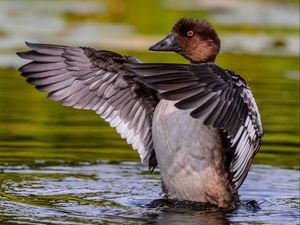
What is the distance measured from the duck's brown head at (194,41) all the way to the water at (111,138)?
4.28 feet

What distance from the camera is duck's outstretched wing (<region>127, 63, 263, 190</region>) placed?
25.1ft

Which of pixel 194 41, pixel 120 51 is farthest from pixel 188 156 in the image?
pixel 120 51

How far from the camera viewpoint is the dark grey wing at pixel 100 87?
31.5 ft

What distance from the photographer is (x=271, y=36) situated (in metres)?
20.5

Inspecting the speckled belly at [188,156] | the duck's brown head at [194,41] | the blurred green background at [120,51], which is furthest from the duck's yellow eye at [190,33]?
the blurred green background at [120,51]

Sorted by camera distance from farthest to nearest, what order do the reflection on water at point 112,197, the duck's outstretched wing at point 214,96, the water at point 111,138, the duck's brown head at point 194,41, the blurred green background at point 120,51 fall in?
1. the blurred green background at point 120,51
2. the duck's brown head at point 194,41
3. the water at point 111,138
4. the reflection on water at point 112,197
5. the duck's outstretched wing at point 214,96

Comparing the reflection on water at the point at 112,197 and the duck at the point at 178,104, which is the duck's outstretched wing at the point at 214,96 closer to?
the duck at the point at 178,104

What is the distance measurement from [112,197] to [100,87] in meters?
1.17

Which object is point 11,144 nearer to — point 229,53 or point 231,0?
point 229,53

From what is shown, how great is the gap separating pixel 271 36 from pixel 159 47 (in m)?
11.2

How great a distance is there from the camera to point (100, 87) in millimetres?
9836

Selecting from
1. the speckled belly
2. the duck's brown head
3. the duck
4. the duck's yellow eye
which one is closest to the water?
the speckled belly

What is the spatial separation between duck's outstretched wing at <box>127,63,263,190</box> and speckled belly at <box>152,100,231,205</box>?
203 millimetres

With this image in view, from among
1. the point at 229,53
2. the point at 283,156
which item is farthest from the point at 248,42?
the point at 283,156
